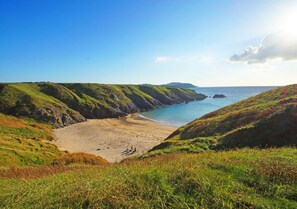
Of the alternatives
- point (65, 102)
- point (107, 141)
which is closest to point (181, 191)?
point (107, 141)

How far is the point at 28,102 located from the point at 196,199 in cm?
9160

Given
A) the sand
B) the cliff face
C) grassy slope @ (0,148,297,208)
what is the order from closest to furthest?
1. grassy slope @ (0,148,297,208)
2. the sand
3. the cliff face

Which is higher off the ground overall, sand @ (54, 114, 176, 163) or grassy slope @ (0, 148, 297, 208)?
grassy slope @ (0, 148, 297, 208)

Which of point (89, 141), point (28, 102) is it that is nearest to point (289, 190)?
point (89, 141)

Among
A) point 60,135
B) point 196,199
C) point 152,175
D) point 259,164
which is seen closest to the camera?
point 196,199

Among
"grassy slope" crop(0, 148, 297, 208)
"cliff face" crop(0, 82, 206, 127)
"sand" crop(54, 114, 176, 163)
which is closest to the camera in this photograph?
"grassy slope" crop(0, 148, 297, 208)

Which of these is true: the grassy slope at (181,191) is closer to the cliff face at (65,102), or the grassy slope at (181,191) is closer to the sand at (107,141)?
the sand at (107,141)

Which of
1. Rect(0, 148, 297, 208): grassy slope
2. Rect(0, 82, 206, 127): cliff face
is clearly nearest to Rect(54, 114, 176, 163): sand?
Rect(0, 82, 206, 127): cliff face

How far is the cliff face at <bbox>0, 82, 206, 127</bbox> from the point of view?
3184 inches

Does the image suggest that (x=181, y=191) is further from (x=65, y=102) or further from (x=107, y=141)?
(x=65, y=102)

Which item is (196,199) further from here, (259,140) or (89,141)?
(89,141)

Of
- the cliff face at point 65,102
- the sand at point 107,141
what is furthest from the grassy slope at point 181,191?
the cliff face at point 65,102

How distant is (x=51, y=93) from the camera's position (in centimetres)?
11206

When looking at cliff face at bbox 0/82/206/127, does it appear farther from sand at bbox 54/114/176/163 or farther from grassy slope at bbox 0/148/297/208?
grassy slope at bbox 0/148/297/208
